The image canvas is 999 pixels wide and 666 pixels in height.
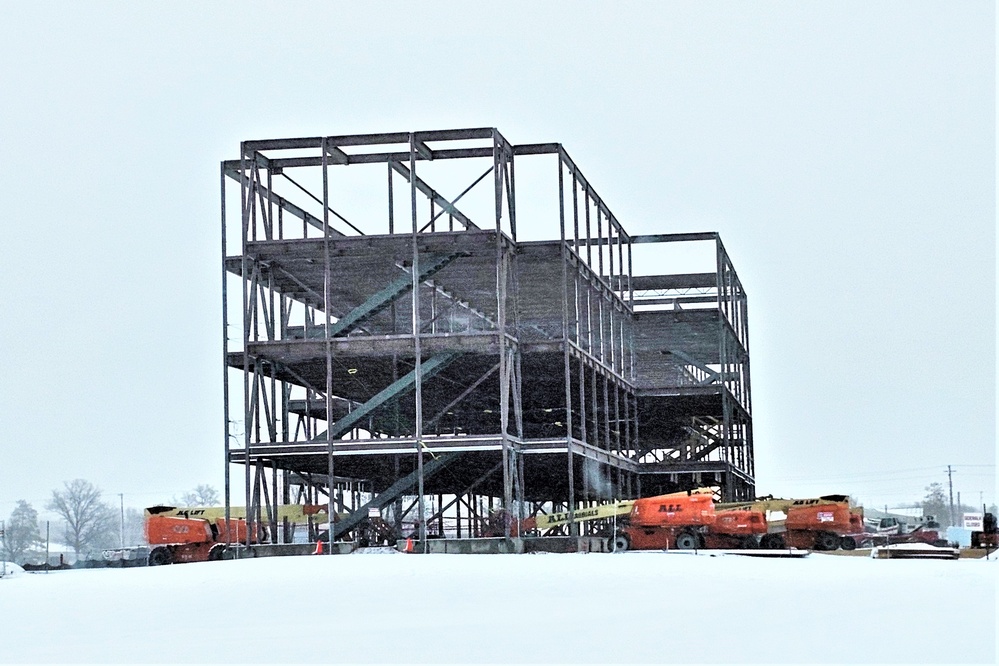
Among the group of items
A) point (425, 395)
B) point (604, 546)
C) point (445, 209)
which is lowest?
point (604, 546)

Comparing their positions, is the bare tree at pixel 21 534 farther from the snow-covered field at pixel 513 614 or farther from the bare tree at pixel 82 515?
the snow-covered field at pixel 513 614

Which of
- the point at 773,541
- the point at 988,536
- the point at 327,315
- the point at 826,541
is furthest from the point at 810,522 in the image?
the point at 327,315

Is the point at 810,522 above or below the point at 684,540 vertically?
above

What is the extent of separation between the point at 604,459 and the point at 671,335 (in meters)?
20.5

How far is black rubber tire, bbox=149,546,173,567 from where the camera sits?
52.8 meters

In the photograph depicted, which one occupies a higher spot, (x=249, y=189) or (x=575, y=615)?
(x=249, y=189)

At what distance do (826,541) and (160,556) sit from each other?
72.7ft

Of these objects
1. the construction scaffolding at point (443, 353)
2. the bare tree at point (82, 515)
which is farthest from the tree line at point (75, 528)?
the construction scaffolding at point (443, 353)

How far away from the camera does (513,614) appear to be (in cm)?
2170

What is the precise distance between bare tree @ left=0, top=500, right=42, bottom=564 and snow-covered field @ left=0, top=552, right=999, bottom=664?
4737 inches

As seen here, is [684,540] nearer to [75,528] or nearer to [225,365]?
[225,365]

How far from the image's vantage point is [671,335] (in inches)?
3078

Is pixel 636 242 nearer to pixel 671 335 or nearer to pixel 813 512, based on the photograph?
pixel 671 335

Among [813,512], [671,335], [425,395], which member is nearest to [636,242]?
[671,335]
